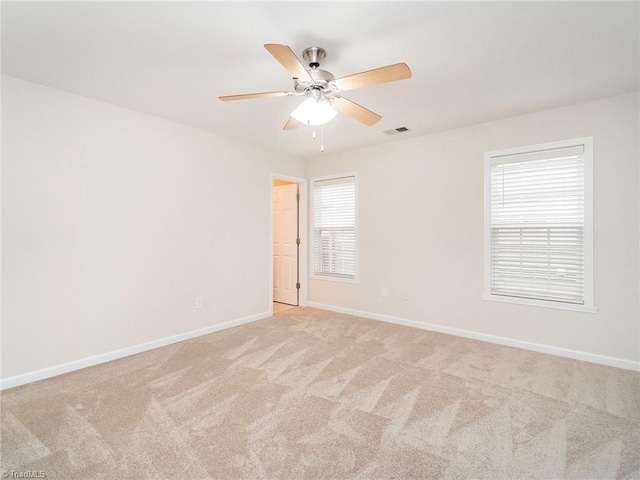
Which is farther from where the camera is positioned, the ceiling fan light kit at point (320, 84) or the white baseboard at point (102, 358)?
the white baseboard at point (102, 358)

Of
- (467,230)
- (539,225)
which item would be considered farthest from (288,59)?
(539,225)

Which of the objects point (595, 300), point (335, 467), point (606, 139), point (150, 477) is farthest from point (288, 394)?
point (606, 139)

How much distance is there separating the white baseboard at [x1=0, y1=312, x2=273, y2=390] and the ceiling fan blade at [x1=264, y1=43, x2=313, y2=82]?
306cm

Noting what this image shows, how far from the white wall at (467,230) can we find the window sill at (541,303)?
0.18 feet

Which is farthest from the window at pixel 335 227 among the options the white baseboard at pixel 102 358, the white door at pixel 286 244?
the white baseboard at pixel 102 358

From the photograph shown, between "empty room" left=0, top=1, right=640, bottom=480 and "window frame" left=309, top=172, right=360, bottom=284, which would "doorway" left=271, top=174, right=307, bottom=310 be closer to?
"window frame" left=309, top=172, right=360, bottom=284

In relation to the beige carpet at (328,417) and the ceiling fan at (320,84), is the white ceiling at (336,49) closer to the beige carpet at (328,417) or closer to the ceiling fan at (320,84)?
the ceiling fan at (320,84)

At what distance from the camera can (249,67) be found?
7.93ft

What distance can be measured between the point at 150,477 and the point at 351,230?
3785 mm

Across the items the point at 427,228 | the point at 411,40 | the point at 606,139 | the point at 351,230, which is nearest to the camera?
the point at 411,40

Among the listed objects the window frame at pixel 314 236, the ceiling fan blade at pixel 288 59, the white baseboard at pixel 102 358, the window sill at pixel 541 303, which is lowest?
the white baseboard at pixel 102 358

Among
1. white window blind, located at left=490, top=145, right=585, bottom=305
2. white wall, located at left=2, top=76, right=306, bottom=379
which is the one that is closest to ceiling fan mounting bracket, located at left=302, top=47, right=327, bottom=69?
white wall, located at left=2, top=76, right=306, bottom=379

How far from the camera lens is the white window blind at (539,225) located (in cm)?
316

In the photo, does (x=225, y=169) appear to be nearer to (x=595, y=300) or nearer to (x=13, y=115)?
(x=13, y=115)
